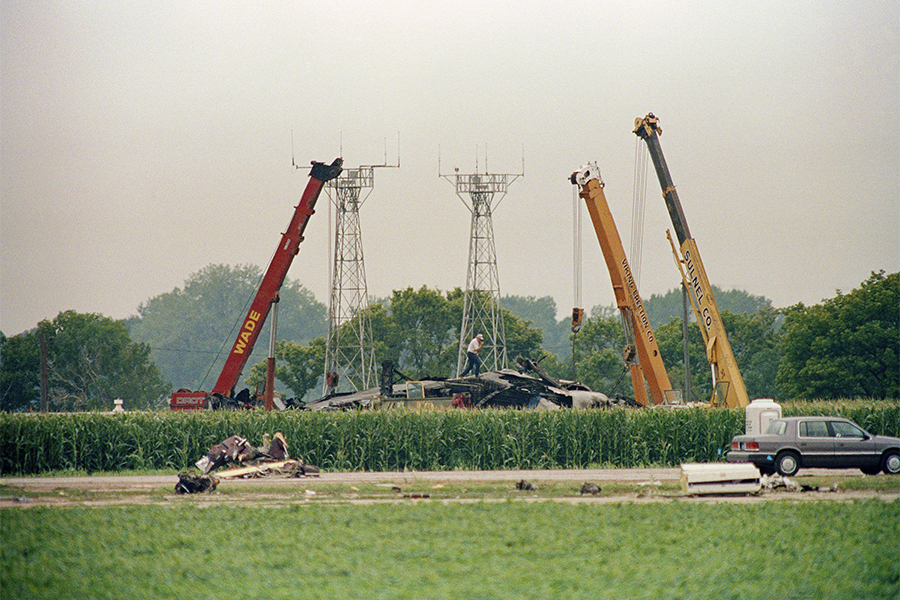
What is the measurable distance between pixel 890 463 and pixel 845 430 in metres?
1.26

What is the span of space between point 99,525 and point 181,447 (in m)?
14.3

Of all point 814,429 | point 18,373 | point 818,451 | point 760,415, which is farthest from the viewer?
point 18,373

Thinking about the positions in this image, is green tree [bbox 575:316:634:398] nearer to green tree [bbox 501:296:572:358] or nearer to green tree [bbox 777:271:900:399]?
green tree [bbox 777:271:900:399]

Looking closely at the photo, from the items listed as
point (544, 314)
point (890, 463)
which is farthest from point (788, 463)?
point (544, 314)

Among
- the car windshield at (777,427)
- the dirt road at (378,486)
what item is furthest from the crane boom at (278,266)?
the car windshield at (777,427)

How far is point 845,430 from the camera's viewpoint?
23203 mm

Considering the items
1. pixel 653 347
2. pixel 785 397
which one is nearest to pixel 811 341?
pixel 785 397

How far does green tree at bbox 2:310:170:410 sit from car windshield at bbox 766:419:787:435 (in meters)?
64.6

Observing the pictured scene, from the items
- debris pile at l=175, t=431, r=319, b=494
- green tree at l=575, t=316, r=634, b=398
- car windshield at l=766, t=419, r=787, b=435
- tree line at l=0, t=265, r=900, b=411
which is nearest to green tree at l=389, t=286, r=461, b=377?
tree line at l=0, t=265, r=900, b=411

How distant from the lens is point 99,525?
15.5m

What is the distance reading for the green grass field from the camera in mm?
11555

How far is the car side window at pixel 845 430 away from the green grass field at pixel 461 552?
6.54 metres

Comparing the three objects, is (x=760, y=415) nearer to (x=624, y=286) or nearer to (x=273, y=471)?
(x=624, y=286)

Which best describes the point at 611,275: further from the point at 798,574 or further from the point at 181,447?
the point at 798,574
